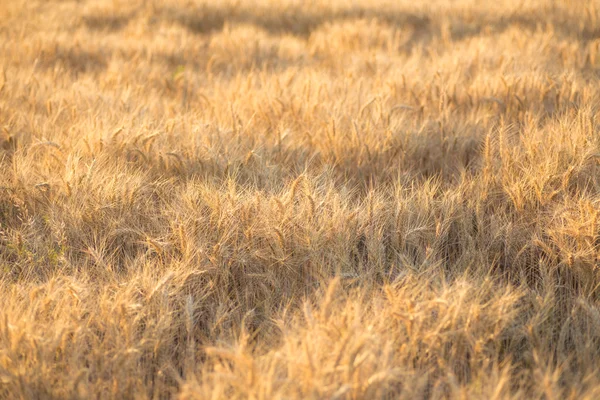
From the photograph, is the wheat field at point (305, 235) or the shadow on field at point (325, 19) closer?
the wheat field at point (305, 235)

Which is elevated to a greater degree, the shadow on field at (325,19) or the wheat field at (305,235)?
the shadow on field at (325,19)

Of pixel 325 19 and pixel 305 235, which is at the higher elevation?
pixel 325 19

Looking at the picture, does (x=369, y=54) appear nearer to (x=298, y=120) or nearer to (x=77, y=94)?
(x=298, y=120)

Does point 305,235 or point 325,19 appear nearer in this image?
point 305,235

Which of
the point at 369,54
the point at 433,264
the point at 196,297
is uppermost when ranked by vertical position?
the point at 369,54

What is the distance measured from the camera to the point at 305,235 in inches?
72.1

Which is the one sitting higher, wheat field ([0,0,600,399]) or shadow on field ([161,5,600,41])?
shadow on field ([161,5,600,41])

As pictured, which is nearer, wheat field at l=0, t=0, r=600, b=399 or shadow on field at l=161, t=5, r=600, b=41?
wheat field at l=0, t=0, r=600, b=399

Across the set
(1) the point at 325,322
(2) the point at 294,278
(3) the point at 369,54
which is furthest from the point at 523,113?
(1) the point at 325,322

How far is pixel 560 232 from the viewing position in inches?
71.0

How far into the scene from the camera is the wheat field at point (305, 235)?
51.5 inches

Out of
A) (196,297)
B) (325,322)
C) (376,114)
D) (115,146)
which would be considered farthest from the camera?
(376,114)

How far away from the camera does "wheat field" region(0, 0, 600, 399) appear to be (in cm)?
131

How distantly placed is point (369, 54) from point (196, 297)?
10.9ft
